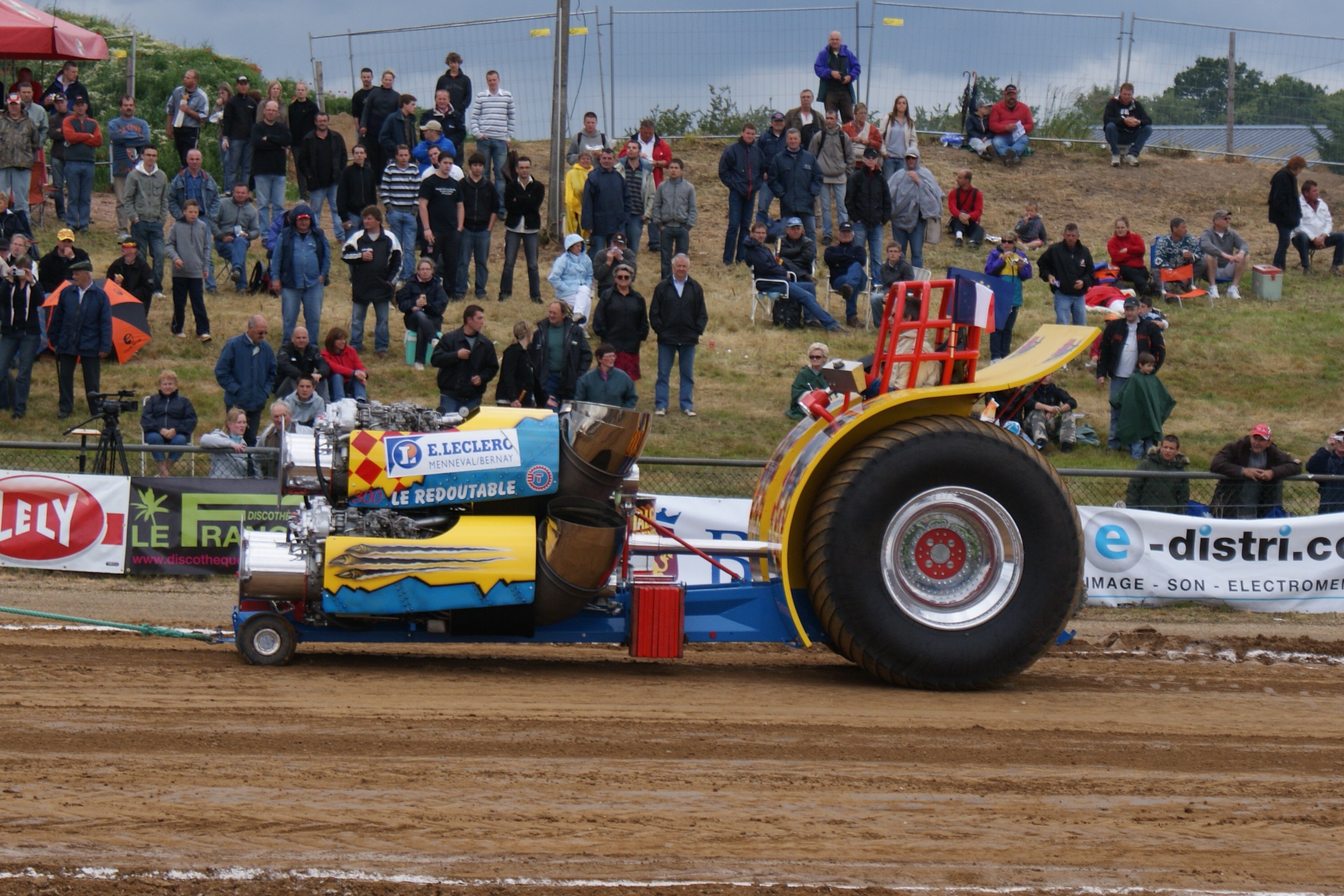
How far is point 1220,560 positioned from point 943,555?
5.99 meters

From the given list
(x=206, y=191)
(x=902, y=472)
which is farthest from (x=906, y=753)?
(x=206, y=191)

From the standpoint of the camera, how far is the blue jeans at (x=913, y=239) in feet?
62.9

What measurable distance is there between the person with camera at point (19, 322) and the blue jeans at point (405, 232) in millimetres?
4249

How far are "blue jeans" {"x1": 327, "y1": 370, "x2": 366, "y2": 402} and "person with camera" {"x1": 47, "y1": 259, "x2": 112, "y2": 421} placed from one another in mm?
2880

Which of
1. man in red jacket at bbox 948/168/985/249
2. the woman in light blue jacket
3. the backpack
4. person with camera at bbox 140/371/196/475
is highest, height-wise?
man in red jacket at bbox 948/168/985/249

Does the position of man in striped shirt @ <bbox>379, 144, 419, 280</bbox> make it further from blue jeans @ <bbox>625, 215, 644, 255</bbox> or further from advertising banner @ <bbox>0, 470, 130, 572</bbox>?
advertising banner @ <bbox>0, 470, 130, 572</bbox>

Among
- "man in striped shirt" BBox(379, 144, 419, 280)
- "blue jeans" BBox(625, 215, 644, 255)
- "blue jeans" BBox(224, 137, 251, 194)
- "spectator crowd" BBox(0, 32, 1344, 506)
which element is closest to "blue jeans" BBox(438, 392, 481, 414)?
"spectator crowd" BBox(0, 32, 1344, 506)

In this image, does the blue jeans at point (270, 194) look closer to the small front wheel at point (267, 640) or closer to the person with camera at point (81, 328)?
the person with camera at point (81, 328)

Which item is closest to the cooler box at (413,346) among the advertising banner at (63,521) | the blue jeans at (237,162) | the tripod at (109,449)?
the tripod at (109,449)

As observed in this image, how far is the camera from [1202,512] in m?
12.6

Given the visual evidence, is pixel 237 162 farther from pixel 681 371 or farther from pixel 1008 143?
pixel 1008 143

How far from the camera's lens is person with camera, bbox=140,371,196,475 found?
13.1 meters

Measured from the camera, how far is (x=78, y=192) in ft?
65.3

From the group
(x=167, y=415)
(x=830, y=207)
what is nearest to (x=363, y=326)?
(x=167, y=415)
